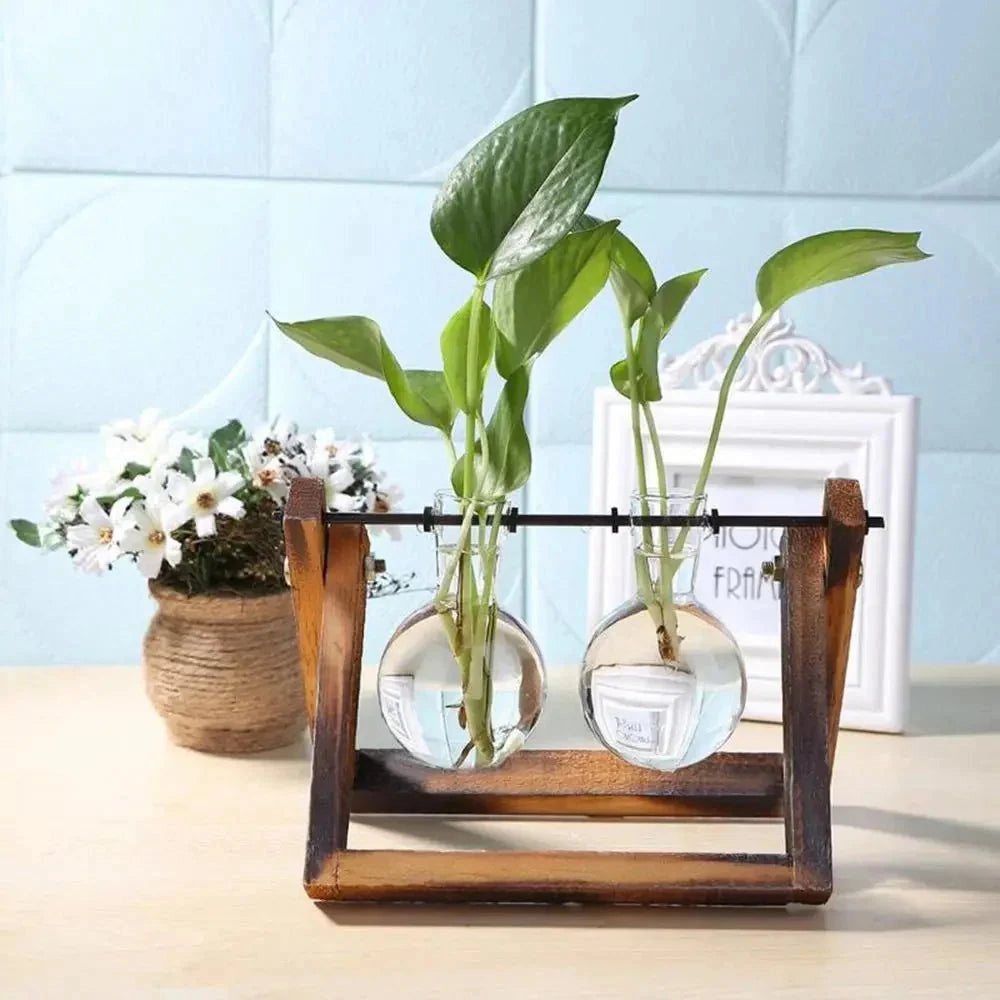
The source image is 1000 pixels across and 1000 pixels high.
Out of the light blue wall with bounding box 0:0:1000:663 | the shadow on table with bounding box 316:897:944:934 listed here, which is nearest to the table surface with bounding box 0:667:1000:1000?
the shadow on table with bounding box 316:897:944:934

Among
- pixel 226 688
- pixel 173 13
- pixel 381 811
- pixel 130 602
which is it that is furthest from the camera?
pixel 130 602

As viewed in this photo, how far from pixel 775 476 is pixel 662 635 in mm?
354

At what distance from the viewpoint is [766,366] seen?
109 centimetres

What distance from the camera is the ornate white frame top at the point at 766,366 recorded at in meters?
1.07

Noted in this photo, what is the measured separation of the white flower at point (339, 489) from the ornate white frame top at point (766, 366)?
10.1 inches

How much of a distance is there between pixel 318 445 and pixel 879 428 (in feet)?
1.36

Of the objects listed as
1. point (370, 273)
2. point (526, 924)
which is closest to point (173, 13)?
point (370, 273)

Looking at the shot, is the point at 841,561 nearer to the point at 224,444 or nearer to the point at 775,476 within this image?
the point at 775,476

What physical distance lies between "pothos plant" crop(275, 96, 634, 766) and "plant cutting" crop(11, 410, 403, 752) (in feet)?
0.72

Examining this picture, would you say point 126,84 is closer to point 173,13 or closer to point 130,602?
point 173,13

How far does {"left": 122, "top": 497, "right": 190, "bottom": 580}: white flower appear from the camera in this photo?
0.93 meters

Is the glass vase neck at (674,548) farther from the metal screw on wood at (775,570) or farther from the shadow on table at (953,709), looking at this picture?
the shadow on table at (953,709)

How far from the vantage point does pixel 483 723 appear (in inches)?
29.5

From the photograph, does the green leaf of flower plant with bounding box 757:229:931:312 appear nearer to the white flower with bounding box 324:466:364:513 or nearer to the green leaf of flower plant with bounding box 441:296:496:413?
the green leaf of flower plant with bounding box 441:296:496:413
